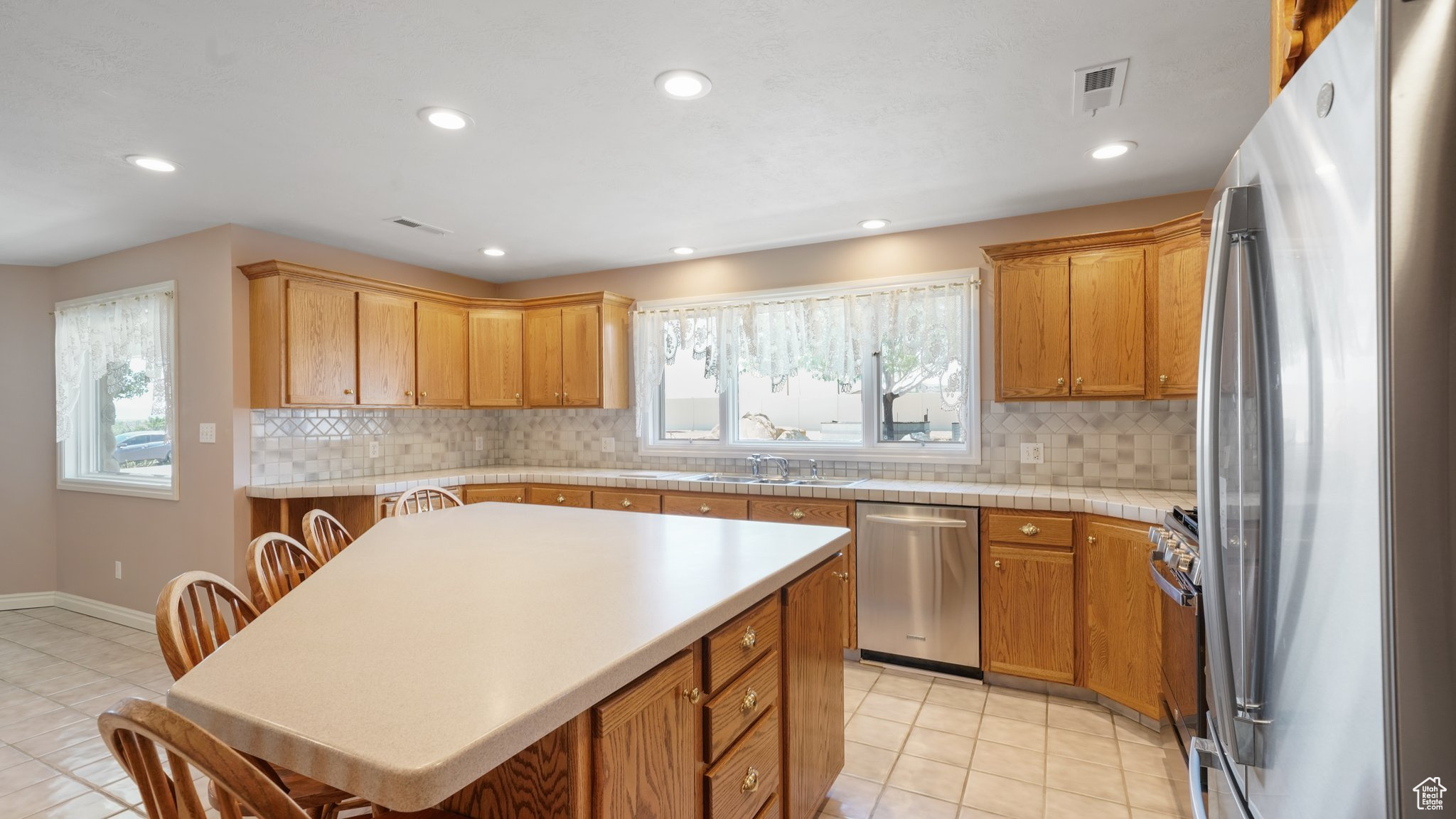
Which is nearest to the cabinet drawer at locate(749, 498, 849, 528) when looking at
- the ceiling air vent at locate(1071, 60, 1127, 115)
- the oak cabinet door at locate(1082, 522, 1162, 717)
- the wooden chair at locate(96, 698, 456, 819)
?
the oak cabinet door at locate(1082, 522, 1162, 717)

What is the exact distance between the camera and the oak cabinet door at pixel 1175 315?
289 cm

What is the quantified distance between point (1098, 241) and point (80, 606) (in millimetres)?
6643

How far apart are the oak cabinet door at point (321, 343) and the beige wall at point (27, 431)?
2610mm

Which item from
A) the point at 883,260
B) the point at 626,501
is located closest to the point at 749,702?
the point at 626,501

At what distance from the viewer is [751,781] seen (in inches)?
61.9

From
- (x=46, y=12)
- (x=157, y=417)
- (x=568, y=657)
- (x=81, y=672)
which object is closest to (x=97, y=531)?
(x=157, y=417)

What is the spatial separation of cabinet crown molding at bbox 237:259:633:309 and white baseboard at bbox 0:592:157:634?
2.33 meters

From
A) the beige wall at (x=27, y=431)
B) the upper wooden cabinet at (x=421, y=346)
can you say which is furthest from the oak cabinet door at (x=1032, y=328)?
the beige wall at (x=27, y=431)

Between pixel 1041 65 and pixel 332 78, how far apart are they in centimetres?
223

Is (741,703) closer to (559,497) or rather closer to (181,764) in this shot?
(181,764)

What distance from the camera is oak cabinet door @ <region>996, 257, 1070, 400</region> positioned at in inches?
129

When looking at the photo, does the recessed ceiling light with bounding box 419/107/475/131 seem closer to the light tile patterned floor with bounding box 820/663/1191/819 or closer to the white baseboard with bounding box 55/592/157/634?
the light tile patterned floor with bounding box 820/663/1191/819

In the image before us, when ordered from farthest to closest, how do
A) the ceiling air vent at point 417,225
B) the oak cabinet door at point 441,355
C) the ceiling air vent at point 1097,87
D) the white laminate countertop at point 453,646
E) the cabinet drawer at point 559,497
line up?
the oak cabinet door at point 441,355, the cabinet drawer at point 559,497, the ceiling air vent at point 417,225, the ceiling air vent at point 1097,87, the white laminate countertop at point 453,646

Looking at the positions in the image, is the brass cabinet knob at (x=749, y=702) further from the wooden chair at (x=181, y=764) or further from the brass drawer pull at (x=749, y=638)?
the wooden chair at (x=181, y=764)
